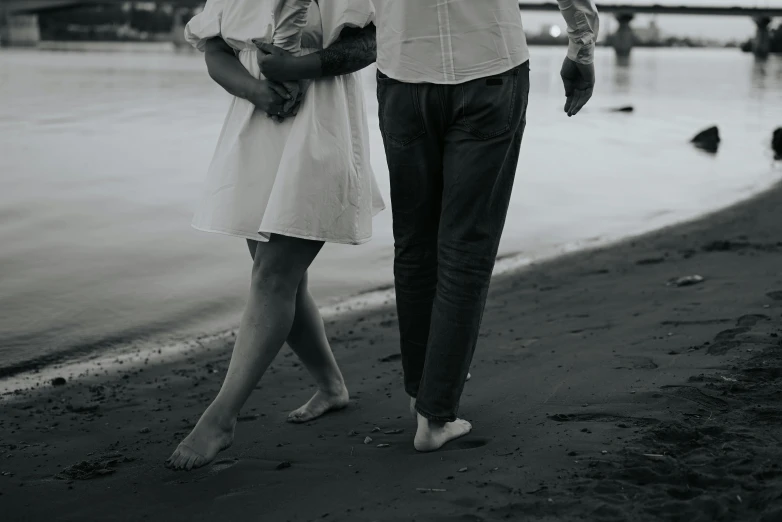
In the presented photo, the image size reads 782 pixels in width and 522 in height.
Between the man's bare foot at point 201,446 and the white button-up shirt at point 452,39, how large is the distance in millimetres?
1133

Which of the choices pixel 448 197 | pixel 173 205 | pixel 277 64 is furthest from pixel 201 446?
pixel 173 205

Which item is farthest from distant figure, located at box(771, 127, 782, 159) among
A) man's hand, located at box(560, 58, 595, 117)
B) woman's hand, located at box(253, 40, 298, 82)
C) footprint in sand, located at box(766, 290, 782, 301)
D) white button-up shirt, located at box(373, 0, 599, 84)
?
woman's hand, located at box(253, 40, 298, 82)

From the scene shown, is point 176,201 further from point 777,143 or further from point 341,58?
point 777,143

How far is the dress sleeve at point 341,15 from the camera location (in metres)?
2.63

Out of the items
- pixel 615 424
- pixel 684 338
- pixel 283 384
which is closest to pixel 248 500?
pixel 615 424

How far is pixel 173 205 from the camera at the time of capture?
8.45m

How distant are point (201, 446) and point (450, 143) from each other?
3.67ft

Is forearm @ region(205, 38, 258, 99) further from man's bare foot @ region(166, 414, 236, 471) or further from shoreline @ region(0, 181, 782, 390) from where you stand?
shoreline @ region(0, 181, 782, 390)

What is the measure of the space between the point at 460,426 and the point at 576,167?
9.73 metres

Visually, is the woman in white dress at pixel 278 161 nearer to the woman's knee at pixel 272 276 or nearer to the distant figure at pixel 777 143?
the woman's knee at pixel 272 276

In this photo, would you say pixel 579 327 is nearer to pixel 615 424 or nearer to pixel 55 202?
pixel 615 424

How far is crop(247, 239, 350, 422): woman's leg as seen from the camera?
2.98 metres

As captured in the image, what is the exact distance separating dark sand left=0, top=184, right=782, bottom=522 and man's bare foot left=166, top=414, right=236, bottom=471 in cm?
4

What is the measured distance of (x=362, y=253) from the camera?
6715 mm
